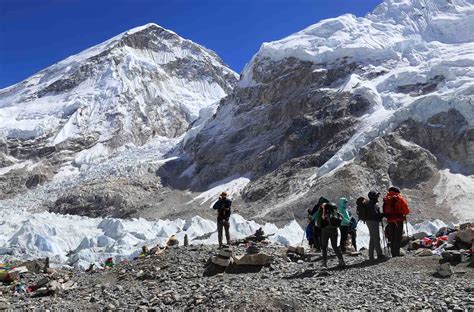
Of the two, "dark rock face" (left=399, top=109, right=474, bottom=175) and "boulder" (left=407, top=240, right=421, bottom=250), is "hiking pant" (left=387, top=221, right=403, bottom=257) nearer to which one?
"boulder" (left=407, top=240, right=421, bottom=250)

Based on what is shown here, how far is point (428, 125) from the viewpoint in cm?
6400

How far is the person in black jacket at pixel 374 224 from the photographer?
12844 millimetres

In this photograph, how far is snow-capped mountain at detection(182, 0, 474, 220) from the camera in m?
58.7

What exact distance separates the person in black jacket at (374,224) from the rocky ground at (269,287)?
385mm

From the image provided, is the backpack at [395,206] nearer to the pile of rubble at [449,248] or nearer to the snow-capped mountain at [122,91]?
the pile of rubble at [449,248]

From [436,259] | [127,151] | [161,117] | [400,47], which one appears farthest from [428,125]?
[161,117]

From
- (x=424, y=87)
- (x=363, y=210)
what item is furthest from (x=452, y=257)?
(x=424, y=87)

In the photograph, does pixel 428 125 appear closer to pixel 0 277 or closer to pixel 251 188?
pixel 251 188

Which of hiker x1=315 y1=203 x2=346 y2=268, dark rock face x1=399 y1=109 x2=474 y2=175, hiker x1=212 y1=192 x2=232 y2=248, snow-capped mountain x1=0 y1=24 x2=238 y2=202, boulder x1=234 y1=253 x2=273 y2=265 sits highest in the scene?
snow-capped mountain x1=0 y1=24 x2=238 y2=202

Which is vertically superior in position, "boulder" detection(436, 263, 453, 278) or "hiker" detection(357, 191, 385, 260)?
"hiker" detection(357, 191, 385, 260)

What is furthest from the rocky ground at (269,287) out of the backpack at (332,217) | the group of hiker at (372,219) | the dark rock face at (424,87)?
the dark rock face at (424,87)

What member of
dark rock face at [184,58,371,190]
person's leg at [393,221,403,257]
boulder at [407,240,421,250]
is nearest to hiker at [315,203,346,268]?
person's leg at [393,221,403,257]

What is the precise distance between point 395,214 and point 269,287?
14.7 feet

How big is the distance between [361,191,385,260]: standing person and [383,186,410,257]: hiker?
306 mm
